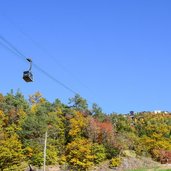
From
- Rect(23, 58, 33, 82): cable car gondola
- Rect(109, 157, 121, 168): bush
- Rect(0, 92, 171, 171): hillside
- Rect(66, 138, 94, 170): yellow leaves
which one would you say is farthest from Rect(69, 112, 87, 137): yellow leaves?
Rect(23, 58, 33, 82): cable car gondola

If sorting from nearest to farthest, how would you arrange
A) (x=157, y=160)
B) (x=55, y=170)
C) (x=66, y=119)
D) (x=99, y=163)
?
(x=55, y=170), (x=99, y=163), (x=157, y=160), (x=66, y=119)

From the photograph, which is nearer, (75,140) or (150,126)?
(75,140)

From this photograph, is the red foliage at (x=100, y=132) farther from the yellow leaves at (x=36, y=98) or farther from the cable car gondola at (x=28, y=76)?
the cable car gondola at (x=28, y=76)

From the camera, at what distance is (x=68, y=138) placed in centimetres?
8156

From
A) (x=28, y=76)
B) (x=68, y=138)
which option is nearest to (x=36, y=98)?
(x=68, y=138)

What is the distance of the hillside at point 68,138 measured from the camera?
70500 millimetres

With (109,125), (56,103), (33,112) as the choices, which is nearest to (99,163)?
(109,125)

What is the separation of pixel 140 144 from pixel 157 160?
4.99 metres

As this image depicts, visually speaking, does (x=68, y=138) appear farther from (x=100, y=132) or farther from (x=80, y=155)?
(x=80, y=155)

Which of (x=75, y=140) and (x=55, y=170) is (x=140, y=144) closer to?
(x=75, y=140)

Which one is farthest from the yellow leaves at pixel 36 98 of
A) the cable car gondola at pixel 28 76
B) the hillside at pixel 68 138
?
the cable car gondola at pixel 28 76

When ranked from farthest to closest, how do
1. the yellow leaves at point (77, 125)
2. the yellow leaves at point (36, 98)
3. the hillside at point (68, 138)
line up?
1. the yellow leaves at point (36, 98)
2. the yellow leaves at point (77, 125)
3. the hillside at point (68, 138)

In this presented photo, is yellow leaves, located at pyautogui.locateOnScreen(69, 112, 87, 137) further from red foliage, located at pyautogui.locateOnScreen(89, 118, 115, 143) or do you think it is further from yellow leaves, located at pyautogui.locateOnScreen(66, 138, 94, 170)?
yellow leaves, located at pyautogui.locateOnScreen(66, 138, 94, 170)

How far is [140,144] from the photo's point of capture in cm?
8275
